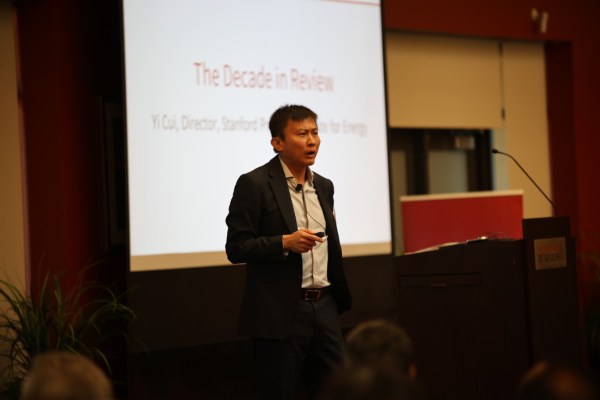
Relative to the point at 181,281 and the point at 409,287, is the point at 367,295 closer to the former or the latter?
the point at 181,281

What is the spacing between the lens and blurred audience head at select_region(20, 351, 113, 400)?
4.92ft

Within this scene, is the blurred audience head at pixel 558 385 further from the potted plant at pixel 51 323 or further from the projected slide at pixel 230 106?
the projected slide at pixel 230 106

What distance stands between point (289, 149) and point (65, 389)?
1946 mm

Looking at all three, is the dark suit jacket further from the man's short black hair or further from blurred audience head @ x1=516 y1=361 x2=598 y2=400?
blurred audience head @ x1=516 y1=361 x2=598 y2=400

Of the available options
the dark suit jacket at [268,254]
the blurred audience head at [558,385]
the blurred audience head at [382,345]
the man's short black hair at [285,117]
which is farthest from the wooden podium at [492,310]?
the blurred audience head at [558,385]

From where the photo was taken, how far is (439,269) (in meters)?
3.67

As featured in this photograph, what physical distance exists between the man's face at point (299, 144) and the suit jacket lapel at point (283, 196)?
0.24 ft

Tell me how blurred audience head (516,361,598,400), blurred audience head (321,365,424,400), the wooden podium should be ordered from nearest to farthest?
blurred audience head (321,365,424,400)
blurred audience head (516,361,598,400)
the wooden podium

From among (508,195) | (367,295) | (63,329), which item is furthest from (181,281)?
(508,195)

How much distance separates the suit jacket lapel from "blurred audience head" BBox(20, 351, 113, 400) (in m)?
1.67

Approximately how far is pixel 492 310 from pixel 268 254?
989 mm

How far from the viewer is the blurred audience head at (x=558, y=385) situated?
144 cm
